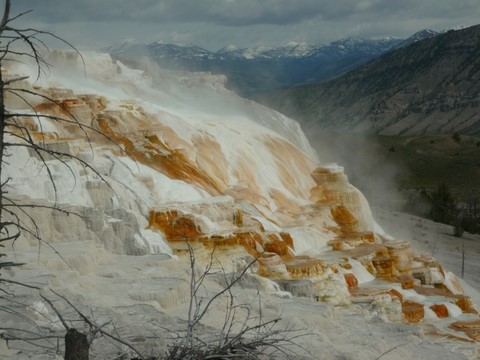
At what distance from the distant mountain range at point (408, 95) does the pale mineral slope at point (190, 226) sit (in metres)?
88.2

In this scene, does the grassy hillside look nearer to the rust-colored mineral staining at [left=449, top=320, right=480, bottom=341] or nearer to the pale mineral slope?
the pale mineral slope

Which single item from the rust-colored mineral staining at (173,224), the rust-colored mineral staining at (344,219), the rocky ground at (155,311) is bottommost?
the rocky ground at (155,311)

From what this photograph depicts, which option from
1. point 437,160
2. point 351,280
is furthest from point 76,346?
point 437,160

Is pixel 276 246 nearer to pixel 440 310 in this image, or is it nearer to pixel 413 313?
pixel 413 313

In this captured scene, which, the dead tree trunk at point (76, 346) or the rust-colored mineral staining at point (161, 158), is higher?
the rust-colored mineral staining at point (161, 158)

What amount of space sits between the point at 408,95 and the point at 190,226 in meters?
123

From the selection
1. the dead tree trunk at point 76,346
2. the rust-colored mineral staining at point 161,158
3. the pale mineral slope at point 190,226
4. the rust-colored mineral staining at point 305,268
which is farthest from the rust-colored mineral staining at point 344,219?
the dead tree trunk at point 76,346

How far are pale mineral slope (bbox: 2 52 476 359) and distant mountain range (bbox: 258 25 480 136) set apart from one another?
290 feet

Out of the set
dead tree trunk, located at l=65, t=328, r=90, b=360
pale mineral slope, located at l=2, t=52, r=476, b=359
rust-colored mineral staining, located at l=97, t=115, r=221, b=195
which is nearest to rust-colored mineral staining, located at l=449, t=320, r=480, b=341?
pale mineral slope, located at l=2, t=52, r=476, b=359

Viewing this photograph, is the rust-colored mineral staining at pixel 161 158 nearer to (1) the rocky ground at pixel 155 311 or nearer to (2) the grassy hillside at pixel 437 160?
(1) the rocky ground at pixel 155 311

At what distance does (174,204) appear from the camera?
1380cm

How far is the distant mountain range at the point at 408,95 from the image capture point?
117m

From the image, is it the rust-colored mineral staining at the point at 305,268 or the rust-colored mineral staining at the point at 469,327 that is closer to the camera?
the rust-colored mineral staining at the point at 469,327

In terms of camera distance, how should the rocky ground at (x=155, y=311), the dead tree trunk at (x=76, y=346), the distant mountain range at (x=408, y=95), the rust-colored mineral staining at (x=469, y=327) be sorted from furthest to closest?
1. the distant mountain range at (x=408, y=95)
2. the rust-colored mineral staining at (x=469, y=327)
3. the rocky ground at (x=155, y=311)
4. the dead tree trunk at (x=76, y=346)
